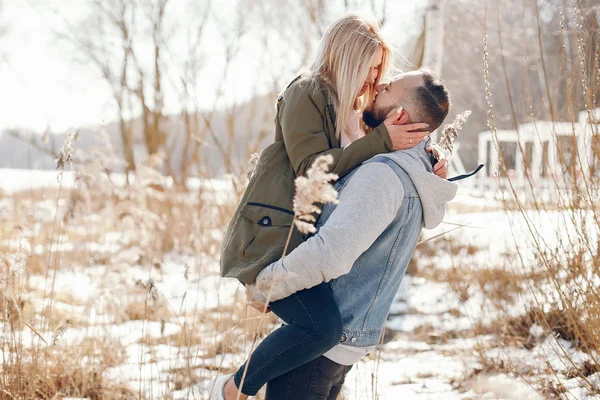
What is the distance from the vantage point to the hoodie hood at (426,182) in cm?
167

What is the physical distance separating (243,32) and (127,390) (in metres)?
5.56

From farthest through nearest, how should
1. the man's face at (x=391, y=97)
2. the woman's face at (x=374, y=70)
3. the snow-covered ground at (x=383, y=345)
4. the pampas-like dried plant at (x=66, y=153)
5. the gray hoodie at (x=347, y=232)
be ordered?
the snow-covered ground at (x=383, y=345)
the pampas-like dried plant at (x=66, y=153)
the woman's face at (x=374, y=70)
the man's face at (x=391, y=97)
the gray hoodie at (x=347, y=232)

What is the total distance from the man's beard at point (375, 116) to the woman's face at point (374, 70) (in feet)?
0.23

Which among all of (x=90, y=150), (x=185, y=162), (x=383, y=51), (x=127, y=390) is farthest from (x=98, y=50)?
(x=383, y=51)

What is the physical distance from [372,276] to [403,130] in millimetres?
405

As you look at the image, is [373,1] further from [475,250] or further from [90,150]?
[90,150]

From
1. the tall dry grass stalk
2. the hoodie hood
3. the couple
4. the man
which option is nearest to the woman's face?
the couple

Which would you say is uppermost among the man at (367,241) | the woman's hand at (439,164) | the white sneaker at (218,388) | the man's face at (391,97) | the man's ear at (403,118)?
the man's face at (391,97)

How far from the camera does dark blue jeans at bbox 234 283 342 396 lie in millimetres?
1607

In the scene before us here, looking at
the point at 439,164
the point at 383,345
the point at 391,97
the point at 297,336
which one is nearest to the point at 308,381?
the point at 297,336

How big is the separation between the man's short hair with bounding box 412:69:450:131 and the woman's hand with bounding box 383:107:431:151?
2cm

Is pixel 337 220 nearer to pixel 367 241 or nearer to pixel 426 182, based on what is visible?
pixel 367 241

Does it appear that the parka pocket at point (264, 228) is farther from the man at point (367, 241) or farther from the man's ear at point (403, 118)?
the man's ear at point (403, 118)

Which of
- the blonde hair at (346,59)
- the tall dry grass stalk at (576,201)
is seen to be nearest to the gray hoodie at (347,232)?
the blonde hair at (346,59)
